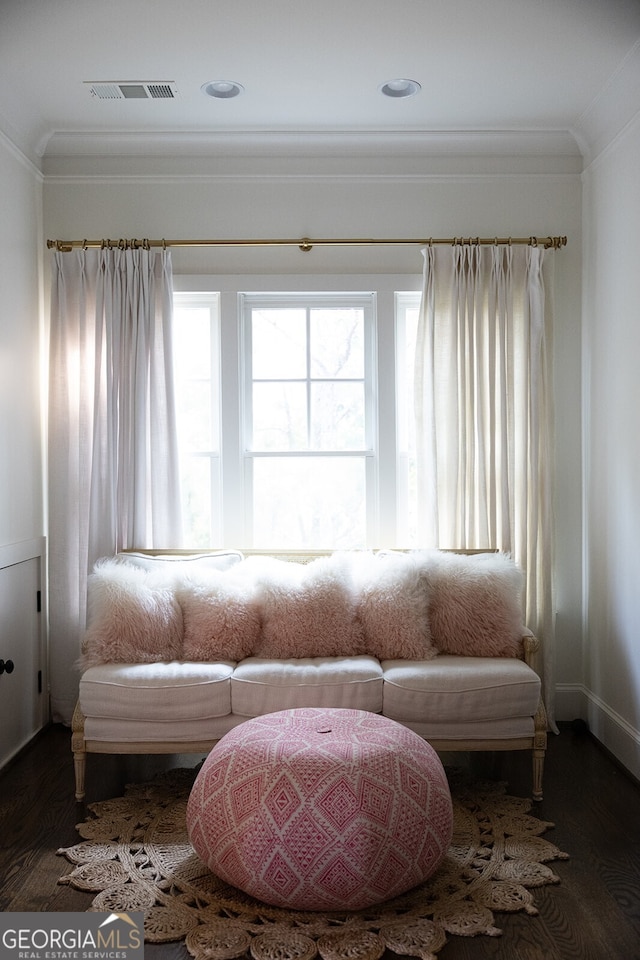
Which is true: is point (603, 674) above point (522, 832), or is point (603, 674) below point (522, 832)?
above

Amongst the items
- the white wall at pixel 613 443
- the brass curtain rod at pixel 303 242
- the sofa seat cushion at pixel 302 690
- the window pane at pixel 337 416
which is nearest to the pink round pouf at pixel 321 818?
the sofa seat cushion at pixel 302 690

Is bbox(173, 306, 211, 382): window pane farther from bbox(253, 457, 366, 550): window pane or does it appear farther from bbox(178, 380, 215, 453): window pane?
bbox(253, 457, 366, 550): window pane

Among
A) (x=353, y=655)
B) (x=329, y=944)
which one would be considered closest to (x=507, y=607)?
(x=353, y=655)

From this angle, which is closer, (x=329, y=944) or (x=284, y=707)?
(x=329, y=944)

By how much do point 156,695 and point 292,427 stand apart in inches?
64.4

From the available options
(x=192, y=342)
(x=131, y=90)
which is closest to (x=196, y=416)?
(x=192, y=342)

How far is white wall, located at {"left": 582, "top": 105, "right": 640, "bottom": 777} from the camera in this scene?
3.37m

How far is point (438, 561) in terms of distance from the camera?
352cm

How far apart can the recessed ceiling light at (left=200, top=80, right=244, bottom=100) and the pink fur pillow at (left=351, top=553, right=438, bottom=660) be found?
215 cm

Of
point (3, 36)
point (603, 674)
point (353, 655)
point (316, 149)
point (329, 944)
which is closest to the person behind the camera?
point (329, 944)

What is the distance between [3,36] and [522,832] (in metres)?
3.44

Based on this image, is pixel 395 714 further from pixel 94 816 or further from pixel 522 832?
pixel 94 816

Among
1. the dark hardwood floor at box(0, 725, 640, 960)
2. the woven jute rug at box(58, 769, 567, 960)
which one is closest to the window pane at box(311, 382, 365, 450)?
the dark hardwood floor at box(0, 725, 640, 960)

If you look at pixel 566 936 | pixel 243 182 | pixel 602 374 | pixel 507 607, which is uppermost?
pixel 243 182
